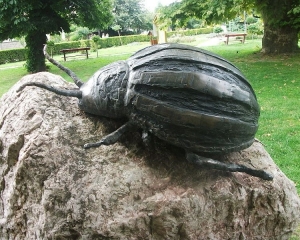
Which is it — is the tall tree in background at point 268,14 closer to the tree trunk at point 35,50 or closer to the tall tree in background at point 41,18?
the tall tree in background at point 41,18

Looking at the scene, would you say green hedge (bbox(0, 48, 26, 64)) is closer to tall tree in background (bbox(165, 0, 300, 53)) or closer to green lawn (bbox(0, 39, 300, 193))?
green lawn (bbox(0, 39, 300, 193))

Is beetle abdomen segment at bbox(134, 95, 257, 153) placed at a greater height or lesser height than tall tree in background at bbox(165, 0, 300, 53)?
greater

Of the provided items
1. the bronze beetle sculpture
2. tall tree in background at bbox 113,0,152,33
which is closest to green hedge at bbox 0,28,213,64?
tall tree in background at bbox 113,0,152,33

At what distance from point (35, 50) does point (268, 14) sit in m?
8.78

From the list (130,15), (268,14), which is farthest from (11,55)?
(130,15)

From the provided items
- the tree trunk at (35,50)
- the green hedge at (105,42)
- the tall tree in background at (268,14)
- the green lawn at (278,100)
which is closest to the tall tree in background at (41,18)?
the tree trunk at (35,50)

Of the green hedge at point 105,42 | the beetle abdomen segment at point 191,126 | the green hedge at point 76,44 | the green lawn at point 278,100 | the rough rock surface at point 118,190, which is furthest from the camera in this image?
the green hedge at point 105,42

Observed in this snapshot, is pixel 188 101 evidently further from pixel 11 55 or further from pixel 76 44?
pixel 76 44

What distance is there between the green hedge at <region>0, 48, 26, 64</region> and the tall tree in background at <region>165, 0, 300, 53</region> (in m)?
16.9

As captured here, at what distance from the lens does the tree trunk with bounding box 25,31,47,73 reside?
569 inches

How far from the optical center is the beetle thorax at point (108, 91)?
2.46 meters

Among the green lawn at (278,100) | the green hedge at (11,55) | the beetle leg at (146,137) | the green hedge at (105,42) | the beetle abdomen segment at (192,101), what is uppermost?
the beetle abdomen segment at (192,101)

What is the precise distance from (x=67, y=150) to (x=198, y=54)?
112 cm

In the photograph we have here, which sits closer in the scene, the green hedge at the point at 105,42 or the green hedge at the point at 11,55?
the green hedge at the point at 11,55
